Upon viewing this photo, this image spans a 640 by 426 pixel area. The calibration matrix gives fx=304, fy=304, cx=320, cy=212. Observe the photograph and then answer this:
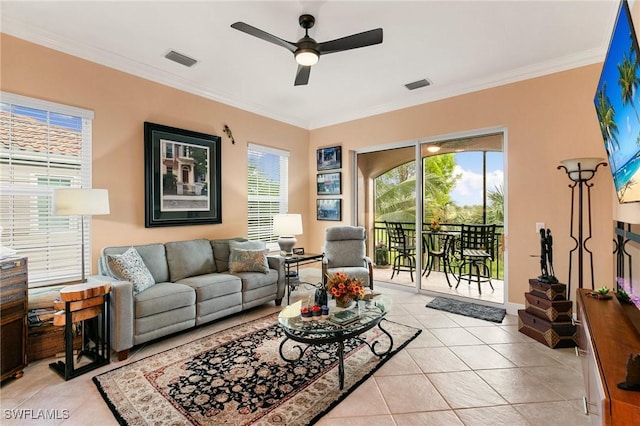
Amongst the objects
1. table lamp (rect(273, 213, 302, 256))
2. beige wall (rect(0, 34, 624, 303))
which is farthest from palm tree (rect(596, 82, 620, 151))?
table lamp (rect(273, 213, 302, 256))

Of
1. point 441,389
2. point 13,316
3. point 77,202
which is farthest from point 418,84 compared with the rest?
point 13,316

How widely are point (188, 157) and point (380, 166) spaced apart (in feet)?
10.1

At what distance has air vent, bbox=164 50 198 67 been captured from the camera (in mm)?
3314

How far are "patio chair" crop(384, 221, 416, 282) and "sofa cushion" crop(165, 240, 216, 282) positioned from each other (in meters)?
2.89

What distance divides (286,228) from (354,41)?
2616mm

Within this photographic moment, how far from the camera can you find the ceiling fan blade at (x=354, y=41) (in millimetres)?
2348

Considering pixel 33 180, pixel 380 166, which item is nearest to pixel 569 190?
pixel 380 166

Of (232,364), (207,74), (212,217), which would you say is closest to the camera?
(232,364)

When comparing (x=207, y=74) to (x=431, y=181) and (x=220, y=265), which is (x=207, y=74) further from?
(x=431, y=181)

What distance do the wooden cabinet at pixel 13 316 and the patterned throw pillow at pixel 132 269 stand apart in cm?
62

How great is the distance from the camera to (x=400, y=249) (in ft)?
16.6

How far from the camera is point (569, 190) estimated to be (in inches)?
134

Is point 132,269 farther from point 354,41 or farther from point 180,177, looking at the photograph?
point 354,41

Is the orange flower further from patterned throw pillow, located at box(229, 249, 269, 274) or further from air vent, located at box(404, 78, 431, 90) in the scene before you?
air vent, located at box(404, 78, 431, 90)
